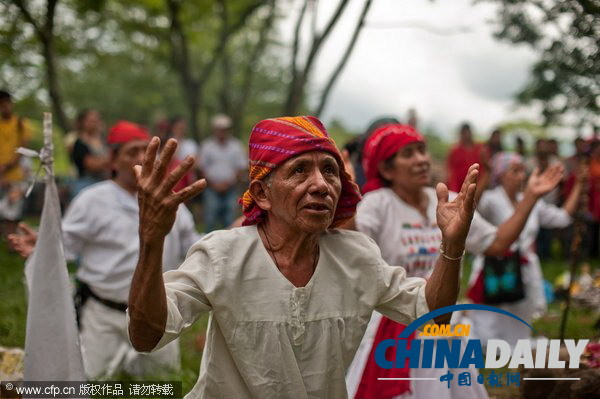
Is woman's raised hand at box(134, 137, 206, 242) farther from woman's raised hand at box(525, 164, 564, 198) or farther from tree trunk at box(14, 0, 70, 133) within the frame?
tree trunk at box(14, 0, 70, 133)

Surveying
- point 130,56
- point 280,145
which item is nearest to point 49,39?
point 280,145

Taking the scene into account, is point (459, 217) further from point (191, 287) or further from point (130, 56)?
point (130, 56)

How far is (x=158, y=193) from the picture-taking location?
2154mm

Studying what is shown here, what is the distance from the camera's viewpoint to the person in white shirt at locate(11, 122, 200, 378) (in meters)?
4.91

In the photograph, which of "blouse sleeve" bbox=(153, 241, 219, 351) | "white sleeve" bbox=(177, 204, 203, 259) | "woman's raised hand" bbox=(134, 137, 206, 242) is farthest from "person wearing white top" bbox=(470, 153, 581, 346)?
"woman's raised hand" bbox=(134, 137, 206, 242)

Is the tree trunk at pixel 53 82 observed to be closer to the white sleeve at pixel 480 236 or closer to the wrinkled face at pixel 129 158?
the wrinkled face at pixel 129 158

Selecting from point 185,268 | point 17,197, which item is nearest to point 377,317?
point 185,268

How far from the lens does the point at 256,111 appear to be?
1388 inches

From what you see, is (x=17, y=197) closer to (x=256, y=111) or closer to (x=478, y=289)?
(x=478, y=289)

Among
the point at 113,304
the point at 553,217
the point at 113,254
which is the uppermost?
the point at 553,217

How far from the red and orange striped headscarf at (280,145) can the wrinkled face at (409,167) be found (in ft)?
4.61

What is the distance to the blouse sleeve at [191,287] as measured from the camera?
2.38 meters

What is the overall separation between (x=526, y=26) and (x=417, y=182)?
5.49 feet

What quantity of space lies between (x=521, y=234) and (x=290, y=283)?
4454mm
